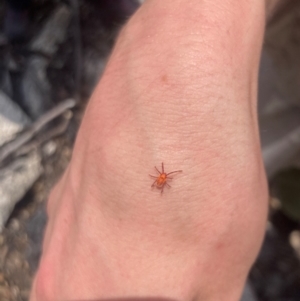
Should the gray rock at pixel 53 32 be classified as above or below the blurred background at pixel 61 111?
above

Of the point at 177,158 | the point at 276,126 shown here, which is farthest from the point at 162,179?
the point at 276,126

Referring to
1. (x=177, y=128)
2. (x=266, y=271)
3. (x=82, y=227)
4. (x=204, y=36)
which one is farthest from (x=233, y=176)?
(x=266, y=271)

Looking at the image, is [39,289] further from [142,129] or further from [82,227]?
[142,129]

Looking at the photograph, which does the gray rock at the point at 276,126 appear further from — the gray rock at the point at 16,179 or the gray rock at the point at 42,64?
the gray rock at the point at 16,179

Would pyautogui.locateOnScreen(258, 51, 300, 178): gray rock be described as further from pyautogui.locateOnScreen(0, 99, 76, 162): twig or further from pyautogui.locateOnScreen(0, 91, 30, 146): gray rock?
pyautogui.locateOnScreen(0, 91, 30, 146): gray rock

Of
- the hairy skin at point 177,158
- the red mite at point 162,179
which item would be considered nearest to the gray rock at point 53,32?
the hairy skin at point 177,158
